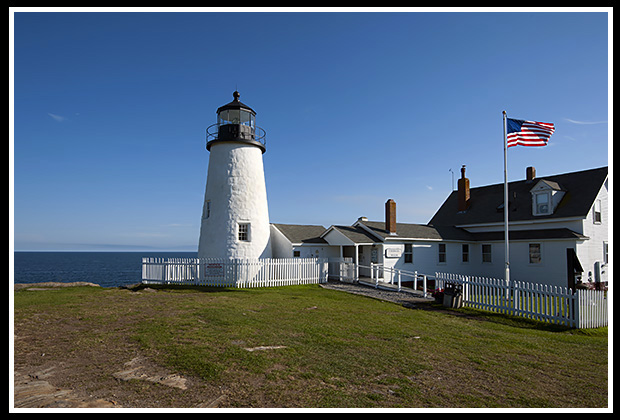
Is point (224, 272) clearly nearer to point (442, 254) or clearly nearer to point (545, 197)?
point (442, 254)

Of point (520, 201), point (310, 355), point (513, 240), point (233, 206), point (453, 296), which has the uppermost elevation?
point (520, 201)

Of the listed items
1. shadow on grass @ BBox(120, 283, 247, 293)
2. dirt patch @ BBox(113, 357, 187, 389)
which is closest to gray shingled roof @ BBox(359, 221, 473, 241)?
shadow on grass @ BBox(120, 283, 247, 293)

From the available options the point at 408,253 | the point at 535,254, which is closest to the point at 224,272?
the point at 408,253

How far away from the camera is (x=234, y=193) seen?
23.1 m

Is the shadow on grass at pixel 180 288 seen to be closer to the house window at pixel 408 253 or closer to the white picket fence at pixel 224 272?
the white picket fence at pixel 224 272

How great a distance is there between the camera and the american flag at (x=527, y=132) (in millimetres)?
18141

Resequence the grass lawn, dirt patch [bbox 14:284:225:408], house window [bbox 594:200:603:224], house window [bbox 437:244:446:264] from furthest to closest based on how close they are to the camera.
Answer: house window [bbox 437:244:446:264], house window [bbox 594:200:603:224], the grass lawn, dirt patch [bbox 14:284:225:408]

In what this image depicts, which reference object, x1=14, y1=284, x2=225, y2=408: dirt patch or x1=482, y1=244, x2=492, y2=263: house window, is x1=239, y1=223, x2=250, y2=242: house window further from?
x1=482, y1=244, x2=492, y2=263: house window

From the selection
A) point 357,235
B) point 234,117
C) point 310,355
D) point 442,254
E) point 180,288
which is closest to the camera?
point 310,355

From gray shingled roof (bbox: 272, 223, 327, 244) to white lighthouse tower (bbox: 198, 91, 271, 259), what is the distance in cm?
177

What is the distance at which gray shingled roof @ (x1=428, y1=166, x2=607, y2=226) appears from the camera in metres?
24.8

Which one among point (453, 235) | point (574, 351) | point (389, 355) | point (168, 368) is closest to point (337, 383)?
point (389, 355)

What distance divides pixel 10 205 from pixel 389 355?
6412 millimetres

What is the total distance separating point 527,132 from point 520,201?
38.8ft
